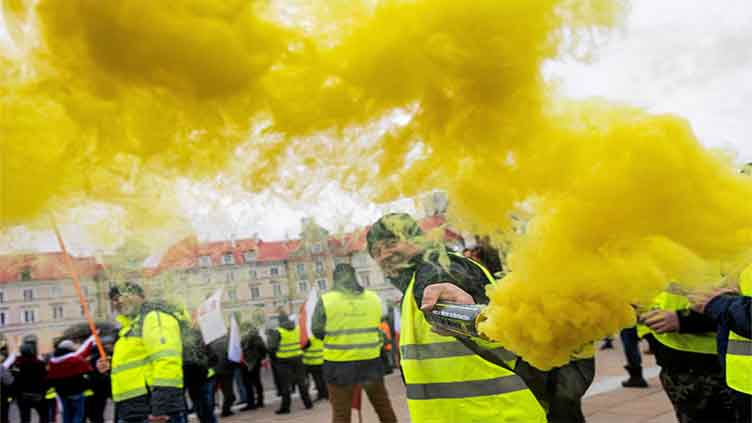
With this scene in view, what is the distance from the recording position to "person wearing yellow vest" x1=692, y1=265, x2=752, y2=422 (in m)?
2.81

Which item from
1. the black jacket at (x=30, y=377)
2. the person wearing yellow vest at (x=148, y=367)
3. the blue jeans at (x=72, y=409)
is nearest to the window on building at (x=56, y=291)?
the person wearing yellow vest at (x=148, y=367)

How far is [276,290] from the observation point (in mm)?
2783

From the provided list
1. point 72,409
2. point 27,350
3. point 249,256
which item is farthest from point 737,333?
point 27,350

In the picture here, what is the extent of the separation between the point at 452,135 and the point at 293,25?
55 centimetres

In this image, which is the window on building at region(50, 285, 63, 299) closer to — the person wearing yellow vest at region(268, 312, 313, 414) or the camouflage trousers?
the camouflage trousers

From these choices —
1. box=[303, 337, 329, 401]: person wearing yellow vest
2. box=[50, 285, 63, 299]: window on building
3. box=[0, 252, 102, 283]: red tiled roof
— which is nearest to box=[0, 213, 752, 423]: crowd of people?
box=[50, 285, 63, 299]: window on building

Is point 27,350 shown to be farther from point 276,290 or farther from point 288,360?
point 276,290

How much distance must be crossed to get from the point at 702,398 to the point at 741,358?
910 millimetres

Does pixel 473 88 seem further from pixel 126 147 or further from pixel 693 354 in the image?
pixel 693 354

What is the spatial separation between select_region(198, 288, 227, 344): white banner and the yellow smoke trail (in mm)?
1265

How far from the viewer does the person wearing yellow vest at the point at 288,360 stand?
8.48m

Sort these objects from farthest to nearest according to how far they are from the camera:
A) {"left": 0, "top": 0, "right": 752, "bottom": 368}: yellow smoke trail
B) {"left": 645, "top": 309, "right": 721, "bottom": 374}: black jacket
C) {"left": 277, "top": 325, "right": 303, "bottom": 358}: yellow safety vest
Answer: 1. {"left": 277, "top": 325, "right": 303, "bottom": 358}: yellow safety vest
2. {"left": 645, "top": 309, "right": 721, "bottom": 374}: black jacket
3. {"left": 0, "top": 0, "right": 752, "bottom": 368}: yellow smoke trail

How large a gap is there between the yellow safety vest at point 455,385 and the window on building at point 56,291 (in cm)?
173

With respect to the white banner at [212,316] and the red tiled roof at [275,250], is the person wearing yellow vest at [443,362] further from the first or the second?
the white banner at [212,316]
